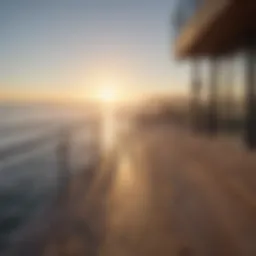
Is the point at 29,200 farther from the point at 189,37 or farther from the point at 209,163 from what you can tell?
the point at 189,37

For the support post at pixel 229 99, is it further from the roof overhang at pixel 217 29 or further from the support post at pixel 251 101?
the support post at pixel 251 101

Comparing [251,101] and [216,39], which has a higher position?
[216,39]

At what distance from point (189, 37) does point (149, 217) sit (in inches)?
300

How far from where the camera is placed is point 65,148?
6418mm

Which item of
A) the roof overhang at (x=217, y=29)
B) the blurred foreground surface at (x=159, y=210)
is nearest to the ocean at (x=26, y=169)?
the blurred foreground surface at (x=159, y=210)

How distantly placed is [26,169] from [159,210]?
5.46 metres

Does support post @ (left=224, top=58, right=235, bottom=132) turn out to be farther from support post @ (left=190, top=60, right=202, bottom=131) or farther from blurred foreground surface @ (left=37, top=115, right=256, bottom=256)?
blurred foreground surface @ (left=37, top=115, right=256, bottom=256)

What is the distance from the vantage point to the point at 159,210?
203 inches

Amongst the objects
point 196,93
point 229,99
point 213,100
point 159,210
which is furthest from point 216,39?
point 159,210

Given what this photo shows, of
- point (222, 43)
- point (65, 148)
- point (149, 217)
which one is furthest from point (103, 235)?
point (222, 43)

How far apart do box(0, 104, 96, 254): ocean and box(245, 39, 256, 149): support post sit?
3.36 m

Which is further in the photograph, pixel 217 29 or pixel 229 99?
pixel 229 99

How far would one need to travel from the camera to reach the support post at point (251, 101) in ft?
35.4

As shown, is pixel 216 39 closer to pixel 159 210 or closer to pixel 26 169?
pixel 26 169
